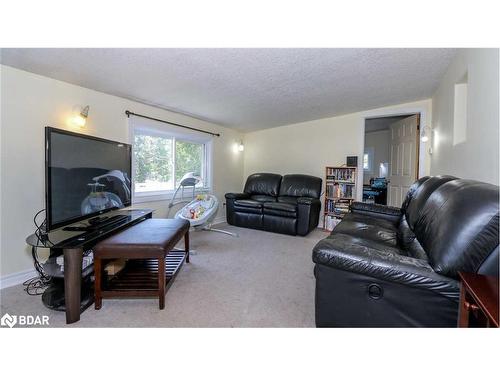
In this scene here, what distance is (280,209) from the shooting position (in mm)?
3676

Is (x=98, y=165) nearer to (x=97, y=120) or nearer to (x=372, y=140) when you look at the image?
(x=97, y=120)

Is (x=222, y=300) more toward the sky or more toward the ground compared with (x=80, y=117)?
more toward the ground

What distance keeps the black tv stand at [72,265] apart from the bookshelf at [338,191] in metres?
3.32

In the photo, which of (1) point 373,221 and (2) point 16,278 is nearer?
(2) point 16,278

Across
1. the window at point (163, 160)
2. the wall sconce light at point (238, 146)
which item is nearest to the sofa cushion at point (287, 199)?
the window at point (163, 160)

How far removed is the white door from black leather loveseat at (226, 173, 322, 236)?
1410 millimetres

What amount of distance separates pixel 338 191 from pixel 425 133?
5.00ft

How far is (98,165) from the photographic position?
81.9 inches

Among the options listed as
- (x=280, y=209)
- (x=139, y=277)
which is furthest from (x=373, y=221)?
(x=139, y=277)

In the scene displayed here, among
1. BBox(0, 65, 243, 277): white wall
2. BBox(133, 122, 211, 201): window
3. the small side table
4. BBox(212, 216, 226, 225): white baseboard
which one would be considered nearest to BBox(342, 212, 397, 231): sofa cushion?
the small side table

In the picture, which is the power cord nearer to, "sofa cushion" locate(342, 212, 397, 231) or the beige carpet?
the beige carpet

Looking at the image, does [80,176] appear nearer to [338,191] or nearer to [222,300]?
[222,300]
